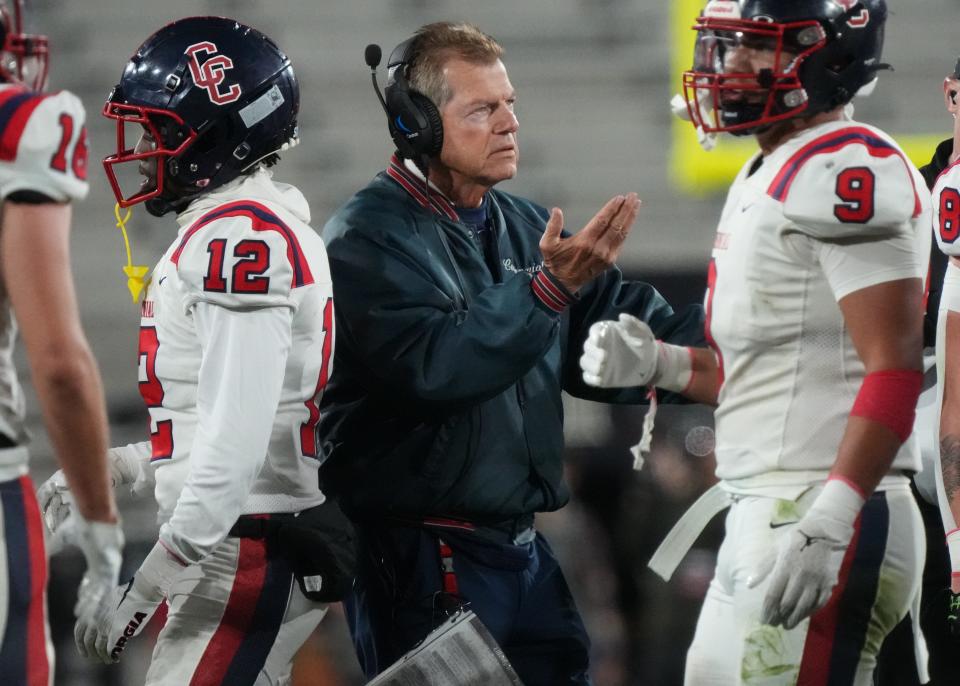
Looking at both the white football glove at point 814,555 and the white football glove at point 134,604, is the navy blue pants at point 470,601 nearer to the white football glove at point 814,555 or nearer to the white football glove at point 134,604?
the white football glove at point 134,604

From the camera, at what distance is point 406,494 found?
2.91 meters

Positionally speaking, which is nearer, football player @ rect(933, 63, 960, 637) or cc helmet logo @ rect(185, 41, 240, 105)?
cc helmet logo @ rect(185, 41, 240, 105)

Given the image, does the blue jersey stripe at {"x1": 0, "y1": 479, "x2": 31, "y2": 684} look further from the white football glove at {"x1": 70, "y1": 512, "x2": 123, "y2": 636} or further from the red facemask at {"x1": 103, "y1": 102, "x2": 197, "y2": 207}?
the red facemask at {"x1": 103, "y1": 102, "x2": 197, "y2": 207}

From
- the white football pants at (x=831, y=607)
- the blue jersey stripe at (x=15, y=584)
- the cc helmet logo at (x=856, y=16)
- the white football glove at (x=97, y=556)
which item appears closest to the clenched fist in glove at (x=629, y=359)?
the white football pants at (x=831, y=607)

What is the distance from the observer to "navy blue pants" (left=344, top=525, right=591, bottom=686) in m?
2.93

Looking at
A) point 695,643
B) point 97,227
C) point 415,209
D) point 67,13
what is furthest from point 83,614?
point 67,13

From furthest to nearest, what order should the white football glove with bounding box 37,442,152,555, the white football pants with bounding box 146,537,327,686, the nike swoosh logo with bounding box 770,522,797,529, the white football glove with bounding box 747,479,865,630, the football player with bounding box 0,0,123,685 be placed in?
the white football glove with bounding box 37,442,152,555 < the white football pants with bounding box 146,537,327,686 < the nike swoosh logo with bounding box 770,522,797,529 < the white football glove with bounding box 747,479,865,630 < the football player with bounding box 0,0,123,685

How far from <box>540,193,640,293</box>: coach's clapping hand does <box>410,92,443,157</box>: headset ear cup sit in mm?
383

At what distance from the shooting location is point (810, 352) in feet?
7.69

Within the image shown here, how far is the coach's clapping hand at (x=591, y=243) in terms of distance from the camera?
109 inches

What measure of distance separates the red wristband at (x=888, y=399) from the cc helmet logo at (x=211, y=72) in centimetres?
129

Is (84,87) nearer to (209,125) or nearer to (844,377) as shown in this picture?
(209,125)

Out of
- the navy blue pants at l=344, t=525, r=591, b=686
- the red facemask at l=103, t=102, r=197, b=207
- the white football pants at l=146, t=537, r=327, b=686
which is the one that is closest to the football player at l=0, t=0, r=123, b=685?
the white football pants at l=146, t=537, r=327, b=686

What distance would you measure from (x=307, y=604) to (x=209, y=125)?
2.96 feet
